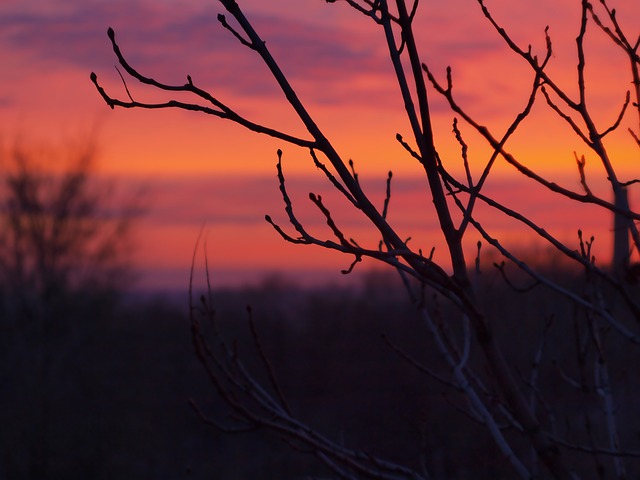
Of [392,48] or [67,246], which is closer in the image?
[392,48]

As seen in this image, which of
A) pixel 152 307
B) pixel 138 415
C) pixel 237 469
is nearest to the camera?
pixel 138 415

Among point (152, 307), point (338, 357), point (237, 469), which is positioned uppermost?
point (152, 307)

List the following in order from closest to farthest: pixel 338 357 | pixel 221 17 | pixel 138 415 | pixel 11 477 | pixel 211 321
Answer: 1. pixel 221 17
2. pixel 211 321
3. pixel 11 477
4. pixel 138 415
5. pixel 338 357

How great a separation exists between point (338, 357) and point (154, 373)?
251 inches

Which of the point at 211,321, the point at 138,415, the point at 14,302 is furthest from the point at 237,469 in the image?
the point at 211,321

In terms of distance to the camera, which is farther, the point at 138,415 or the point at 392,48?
the point at 138,415

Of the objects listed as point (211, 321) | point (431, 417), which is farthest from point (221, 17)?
point (431, 417)

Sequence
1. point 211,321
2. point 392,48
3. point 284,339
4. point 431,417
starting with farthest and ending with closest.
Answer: point 284,339 < point 431,417 < point 211,321 < point 392,48

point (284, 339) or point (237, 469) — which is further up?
point (284, 339)

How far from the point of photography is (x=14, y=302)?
22484 millimetres

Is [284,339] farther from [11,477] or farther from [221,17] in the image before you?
[221,17]

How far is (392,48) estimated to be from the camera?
73.9 inches

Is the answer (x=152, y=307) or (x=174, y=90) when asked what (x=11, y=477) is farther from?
(x=174, y=90)

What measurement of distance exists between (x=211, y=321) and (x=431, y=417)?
44.8 ft
